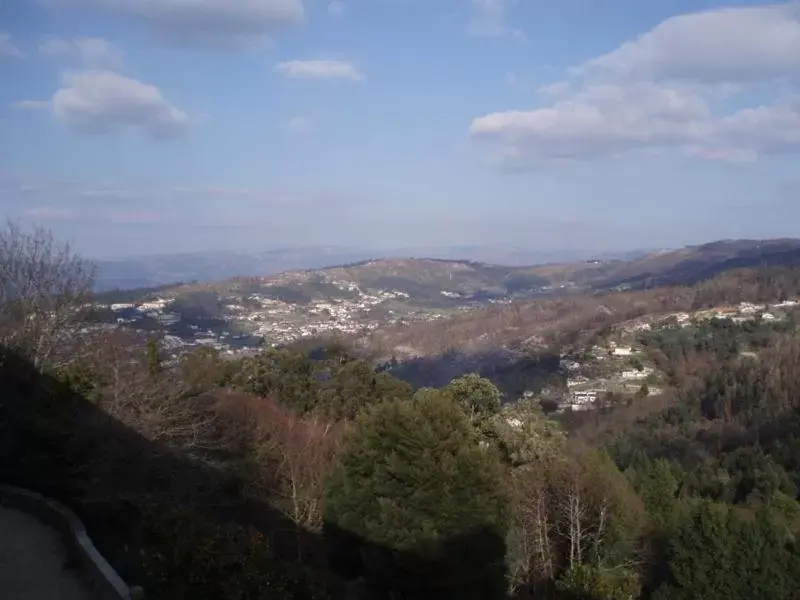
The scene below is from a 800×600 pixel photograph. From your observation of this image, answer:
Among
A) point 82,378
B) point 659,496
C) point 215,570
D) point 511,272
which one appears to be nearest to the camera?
point 215,570

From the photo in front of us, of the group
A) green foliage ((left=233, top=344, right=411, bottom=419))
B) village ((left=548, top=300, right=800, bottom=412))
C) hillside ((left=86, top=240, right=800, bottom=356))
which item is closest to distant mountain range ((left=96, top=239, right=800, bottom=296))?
hillside ((left=86, top=240, right=800, bottom=356))

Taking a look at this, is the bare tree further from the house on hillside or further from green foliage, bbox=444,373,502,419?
the house on hillside

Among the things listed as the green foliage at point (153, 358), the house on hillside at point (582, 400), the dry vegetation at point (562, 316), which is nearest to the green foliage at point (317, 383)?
the green foliage at point (153, 358)

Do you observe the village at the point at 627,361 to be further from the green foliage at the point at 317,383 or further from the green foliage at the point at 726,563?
the green foliage at the point at 726,563

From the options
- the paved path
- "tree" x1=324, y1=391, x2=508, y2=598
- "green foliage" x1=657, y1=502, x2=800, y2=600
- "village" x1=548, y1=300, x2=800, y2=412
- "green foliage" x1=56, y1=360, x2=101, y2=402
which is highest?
"green foliage" x1=56, y1=360, x2=101, y2=402

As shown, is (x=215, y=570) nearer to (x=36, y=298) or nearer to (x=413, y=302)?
(x=36, y=298)

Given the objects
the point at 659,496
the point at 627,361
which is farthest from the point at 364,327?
the point at 659,496
